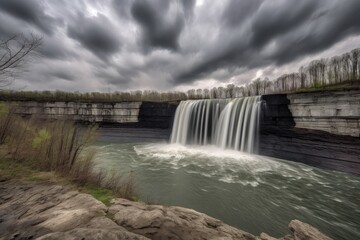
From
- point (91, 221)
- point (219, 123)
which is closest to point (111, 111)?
point (219, 123)

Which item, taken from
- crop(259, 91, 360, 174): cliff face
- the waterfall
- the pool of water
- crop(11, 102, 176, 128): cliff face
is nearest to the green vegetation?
the pool of water

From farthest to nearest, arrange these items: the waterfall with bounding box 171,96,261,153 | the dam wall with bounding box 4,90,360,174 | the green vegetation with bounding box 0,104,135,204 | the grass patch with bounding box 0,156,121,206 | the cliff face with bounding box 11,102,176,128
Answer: the cliff face with bounding box 11,102,176,128, the waterfall with bounding box 171,96,261,153, the dam wall with bounding box 4,90,360,174, the green vegetation with bounding box 0,104,135,204, the grass patch with bounding box 0,156,121,206

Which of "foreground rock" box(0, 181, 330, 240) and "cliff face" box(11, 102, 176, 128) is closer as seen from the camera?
"foreground rock" box(0, 181, 330, 240)

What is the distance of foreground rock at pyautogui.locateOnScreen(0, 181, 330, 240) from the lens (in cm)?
181

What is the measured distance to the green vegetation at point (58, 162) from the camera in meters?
3.48

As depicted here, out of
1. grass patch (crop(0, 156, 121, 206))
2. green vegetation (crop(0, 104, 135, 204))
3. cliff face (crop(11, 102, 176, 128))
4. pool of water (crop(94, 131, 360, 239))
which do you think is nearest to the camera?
grass patch (crop(0, 156, 121, 206))

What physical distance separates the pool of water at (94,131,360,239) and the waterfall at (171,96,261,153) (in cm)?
275

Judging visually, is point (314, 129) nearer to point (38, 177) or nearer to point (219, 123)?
point (219, 123)

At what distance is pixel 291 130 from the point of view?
945 centimetres

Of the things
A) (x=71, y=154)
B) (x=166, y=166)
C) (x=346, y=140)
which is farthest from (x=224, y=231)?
(x=346, y=140)

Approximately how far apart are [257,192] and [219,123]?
7753mm

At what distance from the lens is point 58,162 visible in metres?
4.05

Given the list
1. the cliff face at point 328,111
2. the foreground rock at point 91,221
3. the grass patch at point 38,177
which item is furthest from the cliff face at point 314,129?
the grass patch at point 38,177

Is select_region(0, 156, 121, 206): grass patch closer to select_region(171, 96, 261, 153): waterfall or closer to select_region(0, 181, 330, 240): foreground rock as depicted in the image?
select_region(0, 181, 330, 240): foreground rock
